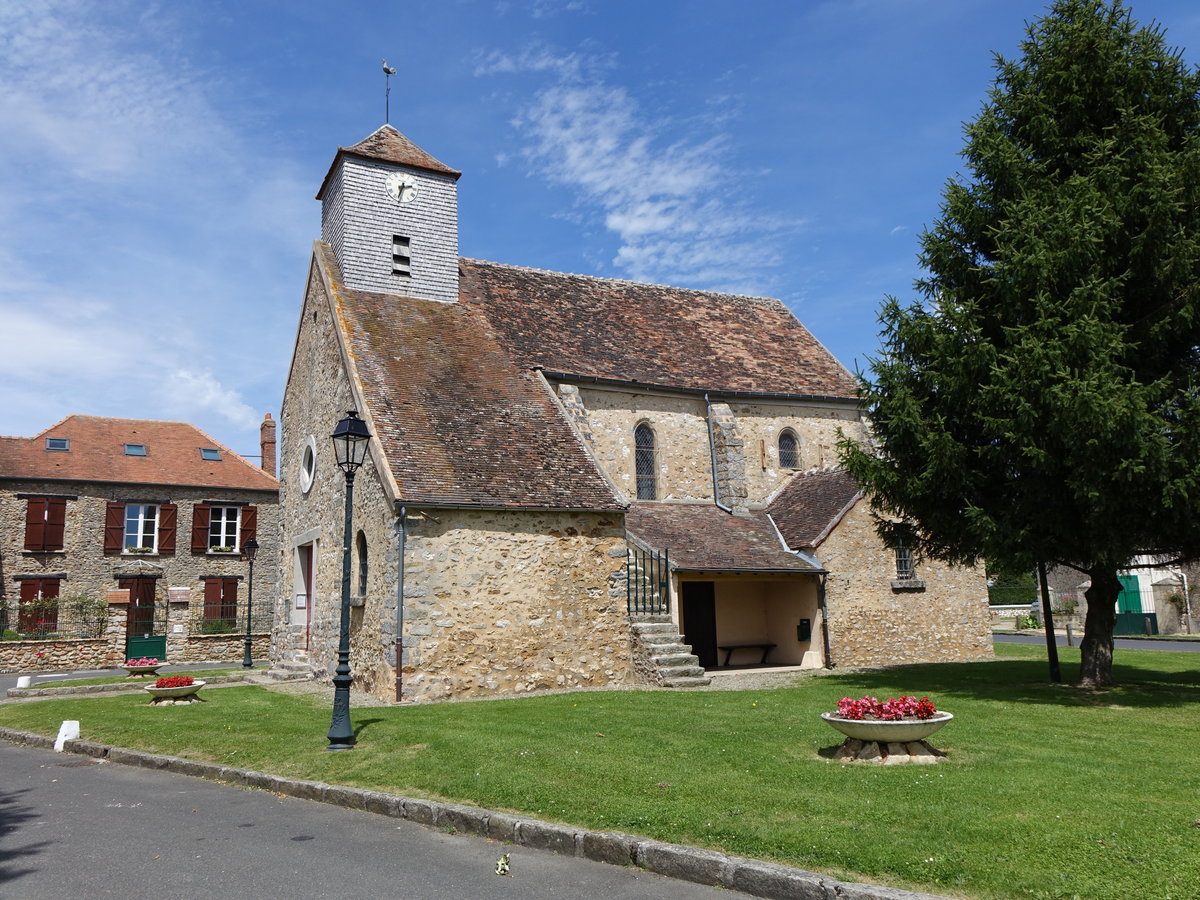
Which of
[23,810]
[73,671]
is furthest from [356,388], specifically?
[73,671]

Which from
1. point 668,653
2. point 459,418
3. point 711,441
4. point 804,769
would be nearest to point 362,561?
point 459,418

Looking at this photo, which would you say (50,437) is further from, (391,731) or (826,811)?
(826,811)

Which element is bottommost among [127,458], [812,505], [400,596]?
[400,596]

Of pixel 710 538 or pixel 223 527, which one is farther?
pixel 223 527

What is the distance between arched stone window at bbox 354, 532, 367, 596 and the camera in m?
15.9

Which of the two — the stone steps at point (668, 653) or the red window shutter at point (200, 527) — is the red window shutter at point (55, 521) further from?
the stone steps at point (668, 653)

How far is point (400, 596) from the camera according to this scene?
14.2m

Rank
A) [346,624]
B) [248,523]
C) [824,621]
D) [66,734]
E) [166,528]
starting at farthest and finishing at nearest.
Result: [248,523] < [166,528] < [824,621] < [66,734] < [346,624]

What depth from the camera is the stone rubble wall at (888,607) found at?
19.2 meters

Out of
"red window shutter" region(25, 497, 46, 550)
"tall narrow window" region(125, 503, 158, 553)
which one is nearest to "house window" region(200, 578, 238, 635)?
"tall narrow window" region(125, 503, 158, 553)

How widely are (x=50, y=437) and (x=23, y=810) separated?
1135 inches

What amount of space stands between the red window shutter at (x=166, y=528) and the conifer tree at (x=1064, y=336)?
2654 centimetres

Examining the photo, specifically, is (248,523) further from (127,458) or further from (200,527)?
(127,458)

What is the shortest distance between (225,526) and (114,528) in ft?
12.3
